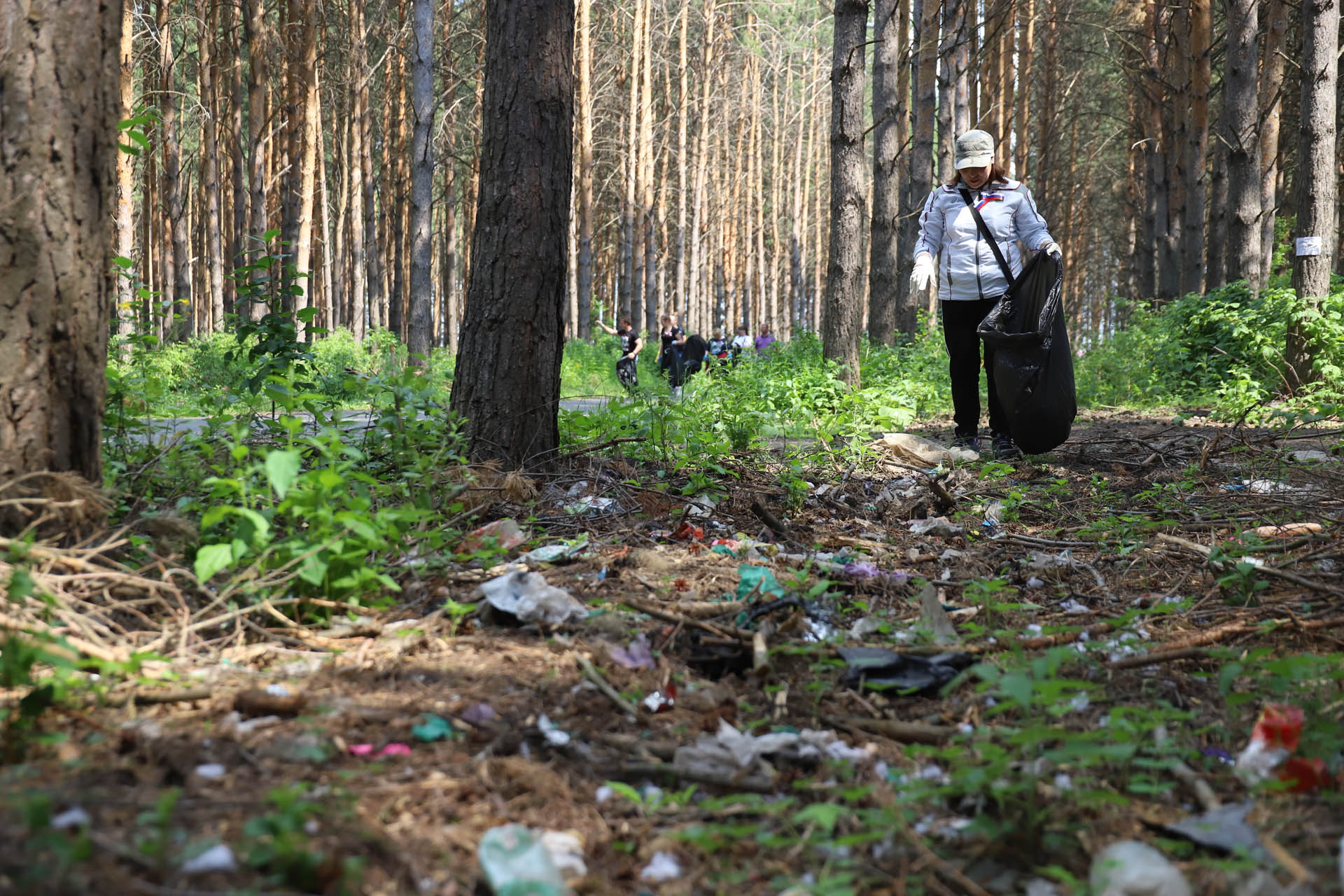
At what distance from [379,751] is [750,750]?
0.83 metres

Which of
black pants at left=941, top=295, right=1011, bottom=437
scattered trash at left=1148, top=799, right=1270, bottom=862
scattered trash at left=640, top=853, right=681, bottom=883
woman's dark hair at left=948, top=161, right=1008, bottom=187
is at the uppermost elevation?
woman's dark hair at left=948, top=161, right=1008, bottom=187

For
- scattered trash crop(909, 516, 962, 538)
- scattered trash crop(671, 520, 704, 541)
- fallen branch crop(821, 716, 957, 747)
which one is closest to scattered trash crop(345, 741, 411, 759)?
fallen branch crop(821, 716, 957, 747)

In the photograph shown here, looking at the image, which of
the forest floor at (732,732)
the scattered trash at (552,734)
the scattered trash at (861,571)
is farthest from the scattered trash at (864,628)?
the scattered trash at (552,734)

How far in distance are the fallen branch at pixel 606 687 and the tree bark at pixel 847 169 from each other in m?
6.55

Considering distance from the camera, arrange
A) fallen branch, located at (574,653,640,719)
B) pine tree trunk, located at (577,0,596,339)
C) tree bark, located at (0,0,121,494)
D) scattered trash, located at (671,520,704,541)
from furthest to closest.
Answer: pine tree trunk, located at (577,0,596,339), scattered trash, located at (671,520,704,541), tree bark, located at (0,0,121,494), fallen branch, located at (574,653,640,719)

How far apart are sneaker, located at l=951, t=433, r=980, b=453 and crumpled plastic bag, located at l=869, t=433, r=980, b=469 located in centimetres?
9

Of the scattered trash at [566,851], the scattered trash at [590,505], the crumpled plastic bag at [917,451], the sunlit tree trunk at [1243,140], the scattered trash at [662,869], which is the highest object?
the sunlit tree trunk at [1243,140]

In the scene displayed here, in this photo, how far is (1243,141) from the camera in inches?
470

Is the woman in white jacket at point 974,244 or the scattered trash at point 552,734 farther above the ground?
the woman in white jacket at point 974,244

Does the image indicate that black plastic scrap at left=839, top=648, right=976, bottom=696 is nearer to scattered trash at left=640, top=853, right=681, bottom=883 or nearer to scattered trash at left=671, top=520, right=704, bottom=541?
scattered trash at left=640, top=853, right=681, bottom=883

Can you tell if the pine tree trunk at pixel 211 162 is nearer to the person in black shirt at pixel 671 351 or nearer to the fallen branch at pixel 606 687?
the person in black shirt at pixel 671 351

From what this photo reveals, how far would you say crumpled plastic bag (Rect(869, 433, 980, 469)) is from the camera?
641cm

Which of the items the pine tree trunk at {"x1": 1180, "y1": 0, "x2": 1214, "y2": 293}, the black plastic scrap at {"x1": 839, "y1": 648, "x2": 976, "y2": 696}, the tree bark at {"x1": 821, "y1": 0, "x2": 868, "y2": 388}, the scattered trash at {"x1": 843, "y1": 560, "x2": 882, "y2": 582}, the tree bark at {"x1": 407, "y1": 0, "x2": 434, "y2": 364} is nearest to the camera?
the black plastic scrap at {"x1": 839, "y1": 648, "x2": 976, "y2": 696}

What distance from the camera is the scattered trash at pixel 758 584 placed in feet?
11.1
